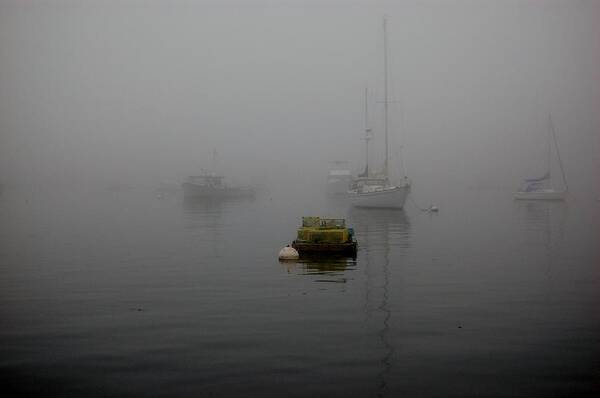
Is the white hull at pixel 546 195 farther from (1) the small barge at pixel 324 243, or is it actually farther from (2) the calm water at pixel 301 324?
(1) the small barge at pixel 324 243

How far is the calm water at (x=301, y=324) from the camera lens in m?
10.8

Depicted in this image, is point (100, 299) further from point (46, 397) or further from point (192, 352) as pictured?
point (46, 397)

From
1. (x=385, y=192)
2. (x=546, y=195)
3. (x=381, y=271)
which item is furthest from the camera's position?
(x=546, y=195)

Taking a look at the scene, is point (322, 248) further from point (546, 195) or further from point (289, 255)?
point (546, 195)

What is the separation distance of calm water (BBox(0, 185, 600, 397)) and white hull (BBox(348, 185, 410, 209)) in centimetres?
4318

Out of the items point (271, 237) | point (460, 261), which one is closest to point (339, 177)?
point (271, 237)

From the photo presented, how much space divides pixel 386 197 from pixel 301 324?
61828mm

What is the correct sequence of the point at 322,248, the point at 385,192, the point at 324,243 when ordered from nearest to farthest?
the point at 322,248 < the point at 324,243 < the point at 385,192

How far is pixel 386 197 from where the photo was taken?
248ft

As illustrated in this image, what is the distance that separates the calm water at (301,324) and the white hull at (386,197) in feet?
142

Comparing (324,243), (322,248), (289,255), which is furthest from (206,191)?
(289,255)

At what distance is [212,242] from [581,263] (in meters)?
22.6

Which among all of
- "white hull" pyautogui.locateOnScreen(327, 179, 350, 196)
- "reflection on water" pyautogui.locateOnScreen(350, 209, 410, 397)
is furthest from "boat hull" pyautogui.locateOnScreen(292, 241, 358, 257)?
"white hull" pyautogui.locateOnScreen(327, 179, 350, 196)

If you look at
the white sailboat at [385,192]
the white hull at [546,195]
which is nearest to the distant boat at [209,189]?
the white sailboat at [385,192]
